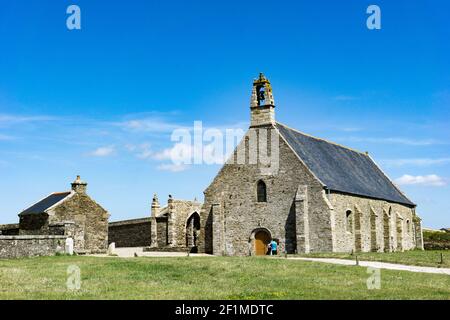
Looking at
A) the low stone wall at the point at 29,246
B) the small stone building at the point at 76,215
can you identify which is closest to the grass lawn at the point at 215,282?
the low stone wall at the point at 29,246

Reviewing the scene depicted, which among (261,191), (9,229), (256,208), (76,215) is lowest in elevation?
(9,229)

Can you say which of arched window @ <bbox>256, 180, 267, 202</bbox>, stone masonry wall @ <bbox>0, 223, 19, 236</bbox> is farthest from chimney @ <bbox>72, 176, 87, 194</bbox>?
arched window @ <bbox>256, 180, 267, 202</bbox>

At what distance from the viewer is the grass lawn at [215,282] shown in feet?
47.8

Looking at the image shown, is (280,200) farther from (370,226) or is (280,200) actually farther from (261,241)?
(370,226)

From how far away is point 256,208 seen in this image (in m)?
36.9

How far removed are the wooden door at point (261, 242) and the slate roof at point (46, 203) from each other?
1440 cm

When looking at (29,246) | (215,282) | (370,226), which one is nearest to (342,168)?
(370,226)

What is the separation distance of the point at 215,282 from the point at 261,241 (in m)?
19.0

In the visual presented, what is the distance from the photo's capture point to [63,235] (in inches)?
1176

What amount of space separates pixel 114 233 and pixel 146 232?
396 centimetres

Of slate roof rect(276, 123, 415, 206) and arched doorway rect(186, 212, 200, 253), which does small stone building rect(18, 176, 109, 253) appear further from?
slate roof rect(276, 123, 415, 206)

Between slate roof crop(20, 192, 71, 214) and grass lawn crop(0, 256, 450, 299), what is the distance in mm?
15807

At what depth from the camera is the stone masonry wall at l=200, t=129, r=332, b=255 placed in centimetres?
3462
